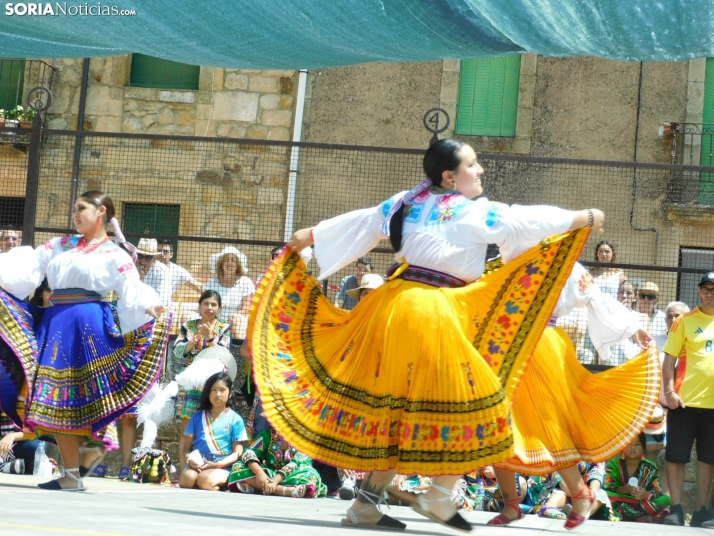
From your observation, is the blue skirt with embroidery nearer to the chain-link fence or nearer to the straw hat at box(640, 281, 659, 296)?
the chain-link fence

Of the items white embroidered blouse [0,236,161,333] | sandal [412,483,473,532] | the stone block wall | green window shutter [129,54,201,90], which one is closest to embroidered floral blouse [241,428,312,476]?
white embroidered blouse [0,236,161,333]

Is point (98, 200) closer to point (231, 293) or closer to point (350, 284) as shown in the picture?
point (231, 293)

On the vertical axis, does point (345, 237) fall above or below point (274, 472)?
above

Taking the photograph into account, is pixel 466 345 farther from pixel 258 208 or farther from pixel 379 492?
pixel 258 208

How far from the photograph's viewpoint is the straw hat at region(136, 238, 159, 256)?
937cm

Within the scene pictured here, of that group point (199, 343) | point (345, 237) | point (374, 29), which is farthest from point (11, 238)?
point (345, 237)

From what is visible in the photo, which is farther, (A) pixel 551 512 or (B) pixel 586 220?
(A) pixel 551 512

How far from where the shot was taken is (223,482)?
7.88m

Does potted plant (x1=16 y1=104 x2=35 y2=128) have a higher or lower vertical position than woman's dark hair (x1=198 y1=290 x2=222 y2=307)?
higher

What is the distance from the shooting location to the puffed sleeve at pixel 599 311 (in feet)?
19.0

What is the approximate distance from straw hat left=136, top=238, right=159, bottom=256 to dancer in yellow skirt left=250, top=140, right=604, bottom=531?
4.23m

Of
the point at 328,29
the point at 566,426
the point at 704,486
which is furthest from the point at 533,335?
the point at 704,486

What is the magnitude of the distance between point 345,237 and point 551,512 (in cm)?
301

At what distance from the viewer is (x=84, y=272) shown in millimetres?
6234
